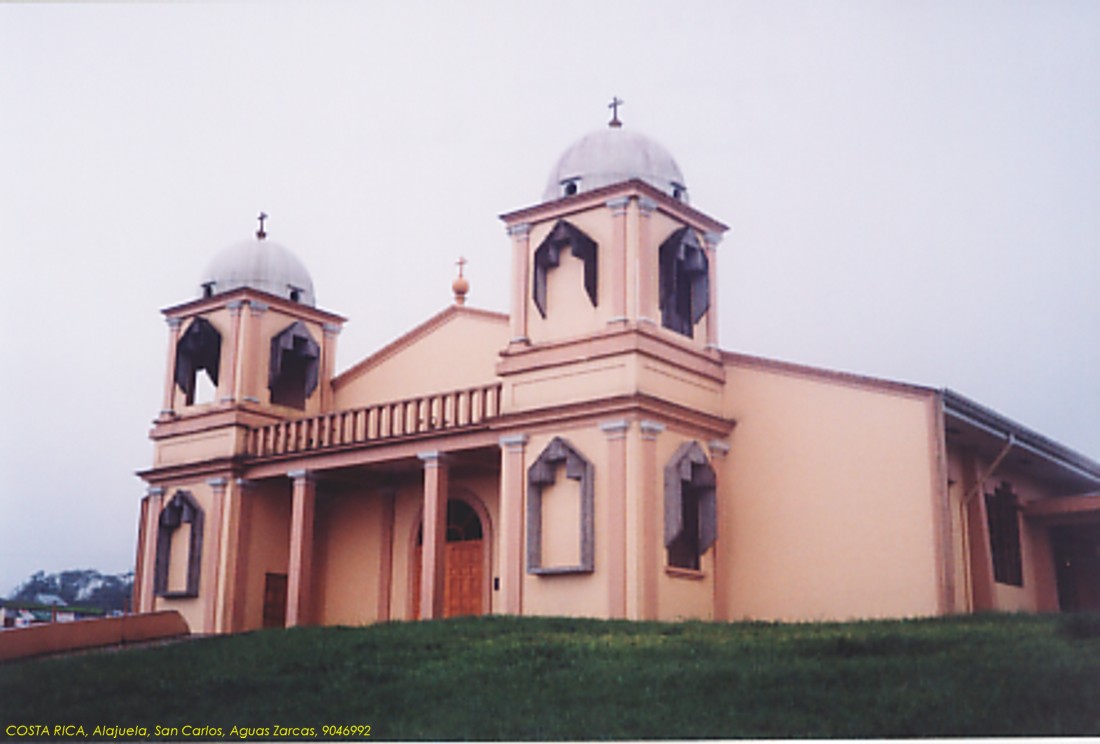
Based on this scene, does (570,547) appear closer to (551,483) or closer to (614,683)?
(551,483)

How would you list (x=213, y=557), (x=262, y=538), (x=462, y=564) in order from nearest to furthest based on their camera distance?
(x=462, y=564) < (x=213, y=557) < (x=262, y=538)

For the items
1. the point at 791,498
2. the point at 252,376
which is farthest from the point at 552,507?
the point at 252,376

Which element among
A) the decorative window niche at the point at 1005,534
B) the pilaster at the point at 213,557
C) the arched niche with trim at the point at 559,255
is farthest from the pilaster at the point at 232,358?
the decorative window niche at the point at 1005,534

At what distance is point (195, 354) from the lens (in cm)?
2606

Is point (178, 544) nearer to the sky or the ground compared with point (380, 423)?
nearer to the ground

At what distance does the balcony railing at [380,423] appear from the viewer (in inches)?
840

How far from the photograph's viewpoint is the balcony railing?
21344 millimetres

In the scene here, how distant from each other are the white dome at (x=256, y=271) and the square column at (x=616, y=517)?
31.3ft

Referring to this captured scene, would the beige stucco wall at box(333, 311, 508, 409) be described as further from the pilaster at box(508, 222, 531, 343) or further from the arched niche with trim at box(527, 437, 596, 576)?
the arched niche with trim at box(527, 437, 596, 576)

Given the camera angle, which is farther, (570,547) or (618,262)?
(618,262)

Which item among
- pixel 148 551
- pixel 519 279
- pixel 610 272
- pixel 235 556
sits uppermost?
pixel 519 279

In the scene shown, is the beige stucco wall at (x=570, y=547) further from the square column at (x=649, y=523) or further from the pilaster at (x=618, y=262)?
the pilaster at (x=618, y=262)

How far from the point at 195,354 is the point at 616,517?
11.0 meters

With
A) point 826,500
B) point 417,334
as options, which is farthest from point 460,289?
point 826,500
